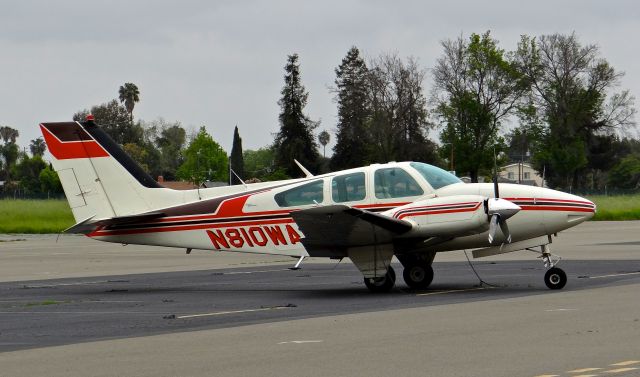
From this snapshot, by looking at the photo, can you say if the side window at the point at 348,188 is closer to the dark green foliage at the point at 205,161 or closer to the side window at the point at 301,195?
the side window at the point at 301,195

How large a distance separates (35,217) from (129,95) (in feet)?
385

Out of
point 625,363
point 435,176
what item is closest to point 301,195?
point 435,176

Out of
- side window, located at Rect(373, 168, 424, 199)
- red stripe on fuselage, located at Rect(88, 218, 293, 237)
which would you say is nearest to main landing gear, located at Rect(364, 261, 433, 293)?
side window, located at Rect(373, 168, 424, 199)

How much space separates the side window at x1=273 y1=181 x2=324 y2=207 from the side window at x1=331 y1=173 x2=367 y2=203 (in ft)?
0.92

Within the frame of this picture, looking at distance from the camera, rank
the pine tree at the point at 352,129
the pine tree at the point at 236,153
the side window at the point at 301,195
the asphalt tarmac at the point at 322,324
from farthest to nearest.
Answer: the pine tree at the point at 236,153, the pine tree at the point at 352,129, the side window at the point at 301,195, the asphalt tarmac at the point at 322,324

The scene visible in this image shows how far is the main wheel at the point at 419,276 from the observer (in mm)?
21266

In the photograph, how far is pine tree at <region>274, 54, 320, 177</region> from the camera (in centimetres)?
10506

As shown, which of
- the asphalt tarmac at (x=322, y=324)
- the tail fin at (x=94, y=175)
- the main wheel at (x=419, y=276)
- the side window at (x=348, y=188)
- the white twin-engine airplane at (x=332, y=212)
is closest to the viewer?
the asphalt tarmac at (x=322, y=324)

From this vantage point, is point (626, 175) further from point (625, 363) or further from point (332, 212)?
point (625, 363)

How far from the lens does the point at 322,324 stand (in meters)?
15.3

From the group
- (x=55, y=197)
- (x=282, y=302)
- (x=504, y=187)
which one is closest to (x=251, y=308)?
(x=282, y=302)

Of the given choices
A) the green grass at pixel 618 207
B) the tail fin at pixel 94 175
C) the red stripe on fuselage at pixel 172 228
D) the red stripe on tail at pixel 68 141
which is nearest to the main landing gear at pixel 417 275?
the red stripe on fuselage at pixel 172 228

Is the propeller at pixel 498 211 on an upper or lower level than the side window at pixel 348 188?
lower

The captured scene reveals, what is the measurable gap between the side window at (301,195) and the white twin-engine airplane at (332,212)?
0.06ft
